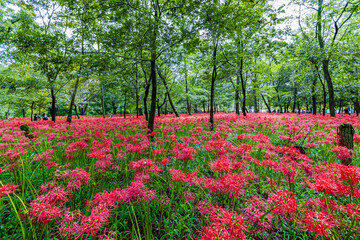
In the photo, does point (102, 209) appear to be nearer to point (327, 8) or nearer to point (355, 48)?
point (355, 48)

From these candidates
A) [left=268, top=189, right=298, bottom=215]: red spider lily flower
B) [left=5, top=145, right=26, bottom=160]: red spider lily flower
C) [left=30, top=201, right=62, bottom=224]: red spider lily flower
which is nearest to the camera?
[left=30, top=201, right=62, bottom=224]: red spider lily flower

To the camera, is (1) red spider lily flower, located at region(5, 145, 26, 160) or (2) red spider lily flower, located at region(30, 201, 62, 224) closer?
(2) red spider lily flower, located at region(30, 201, 62, 224)

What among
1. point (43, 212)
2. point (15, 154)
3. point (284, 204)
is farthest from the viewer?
point (15, 154)

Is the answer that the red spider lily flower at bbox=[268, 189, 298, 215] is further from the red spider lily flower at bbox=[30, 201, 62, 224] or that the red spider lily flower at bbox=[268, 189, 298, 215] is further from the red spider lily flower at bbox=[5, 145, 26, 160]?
the red spider lily flower at bbox=[5, 145, 26, 160]

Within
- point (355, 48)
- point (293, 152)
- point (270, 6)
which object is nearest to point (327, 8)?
point (355, 48)

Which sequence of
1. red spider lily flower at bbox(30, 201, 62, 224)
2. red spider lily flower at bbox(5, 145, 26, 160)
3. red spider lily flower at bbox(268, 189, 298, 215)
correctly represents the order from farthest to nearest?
red spider lily flower at bbox(5, 145, 26, 160)
red spider lily flower at bbox(268, 189, 298, 215)
red spider lily flower at bbox(30, 201, 62, 224)

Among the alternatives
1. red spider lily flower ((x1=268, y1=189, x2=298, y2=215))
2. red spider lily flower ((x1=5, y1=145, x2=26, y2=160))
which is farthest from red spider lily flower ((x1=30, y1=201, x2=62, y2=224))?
red spider lily flower ((x1=268, y1=189, x2=298, y2=215))

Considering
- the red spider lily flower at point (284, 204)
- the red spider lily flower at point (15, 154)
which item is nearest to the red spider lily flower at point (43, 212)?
the red spider lily flower at point (15, 154)

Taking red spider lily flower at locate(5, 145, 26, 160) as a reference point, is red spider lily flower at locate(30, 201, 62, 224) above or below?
below

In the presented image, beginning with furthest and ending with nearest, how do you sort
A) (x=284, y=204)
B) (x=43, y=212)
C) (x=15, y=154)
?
(x=15, y=154), (x=284, y=204), (x=43, y=212)

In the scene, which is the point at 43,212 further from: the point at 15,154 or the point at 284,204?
the point at 284,204

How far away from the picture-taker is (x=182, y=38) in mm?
5316

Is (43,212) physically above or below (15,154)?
below

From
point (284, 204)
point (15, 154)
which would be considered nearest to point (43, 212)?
point (15, 154)
